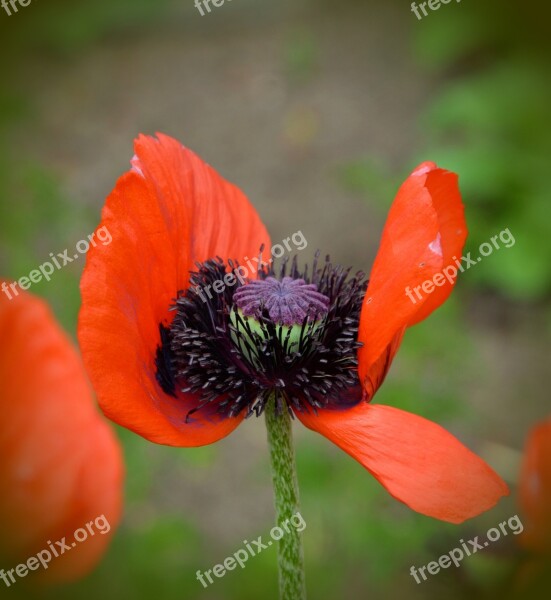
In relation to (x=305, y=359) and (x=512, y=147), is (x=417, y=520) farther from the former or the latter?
(x=512, y=147)

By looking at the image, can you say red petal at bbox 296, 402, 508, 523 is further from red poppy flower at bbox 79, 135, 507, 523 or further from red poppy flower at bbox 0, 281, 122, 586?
red poppy flower at bbox 0, 281, 122, 586

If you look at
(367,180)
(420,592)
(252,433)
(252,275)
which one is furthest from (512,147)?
(252,275)

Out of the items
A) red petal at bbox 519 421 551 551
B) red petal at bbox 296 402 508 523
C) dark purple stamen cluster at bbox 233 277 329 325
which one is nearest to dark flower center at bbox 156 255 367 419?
dark purple stamen cluster at bbox 233 277 329 325

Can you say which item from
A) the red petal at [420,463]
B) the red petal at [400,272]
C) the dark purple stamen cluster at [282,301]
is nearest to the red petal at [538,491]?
the red petal at [420,463]

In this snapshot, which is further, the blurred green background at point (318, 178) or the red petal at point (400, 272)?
the blurred green background at point (318, 178)

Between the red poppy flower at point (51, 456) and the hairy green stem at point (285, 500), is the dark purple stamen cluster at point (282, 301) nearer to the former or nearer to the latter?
the hairy green stem at point (285, 500)

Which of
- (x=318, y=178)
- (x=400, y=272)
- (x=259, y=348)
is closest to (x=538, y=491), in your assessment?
(x=400, y=272)

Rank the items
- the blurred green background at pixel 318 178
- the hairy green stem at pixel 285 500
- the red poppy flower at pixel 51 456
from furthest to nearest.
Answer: the blurred green background at pixel 318 178, the hairy green stem at pixel 285 500, the red poppy flower at pixel 51 456

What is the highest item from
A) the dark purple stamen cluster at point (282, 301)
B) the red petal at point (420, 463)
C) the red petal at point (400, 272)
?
the dark purple stamen cluster at point (282, 301)
